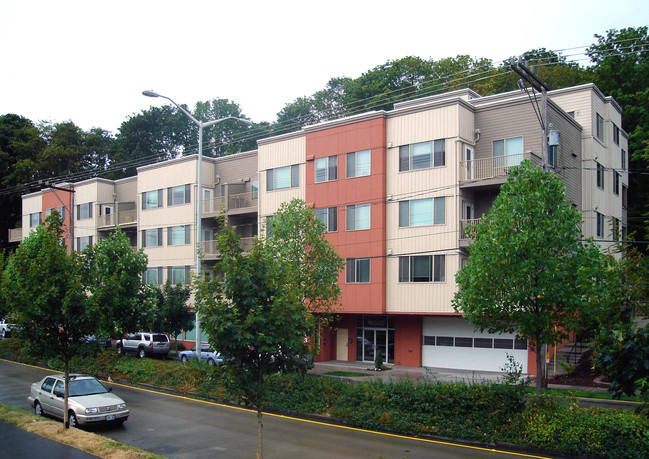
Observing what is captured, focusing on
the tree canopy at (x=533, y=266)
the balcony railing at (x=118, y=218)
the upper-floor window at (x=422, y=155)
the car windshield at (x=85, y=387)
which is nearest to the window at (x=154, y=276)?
the balcony railing at (x=118, y=218)

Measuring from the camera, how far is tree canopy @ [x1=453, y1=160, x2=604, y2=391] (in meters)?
16.0

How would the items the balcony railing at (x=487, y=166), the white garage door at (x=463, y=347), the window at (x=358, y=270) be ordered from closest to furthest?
1. the balcony railing at (x=487, y=166)
2. the white garage door at (x=463, y=347)
3. the window at (x=358, y=270)

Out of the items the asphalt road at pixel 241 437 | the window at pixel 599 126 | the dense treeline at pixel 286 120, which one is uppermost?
the dense treeline at pixel 286 120

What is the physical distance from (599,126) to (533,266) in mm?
23413

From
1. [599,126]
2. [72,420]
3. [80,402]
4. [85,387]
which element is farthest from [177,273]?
[599,126]

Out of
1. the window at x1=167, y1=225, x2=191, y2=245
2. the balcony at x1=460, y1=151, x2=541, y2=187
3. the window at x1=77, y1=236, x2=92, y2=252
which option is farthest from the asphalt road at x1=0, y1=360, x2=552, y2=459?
the window at x1=77, y1=236, x2=92, y2=252

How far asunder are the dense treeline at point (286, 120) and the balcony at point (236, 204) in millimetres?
12814

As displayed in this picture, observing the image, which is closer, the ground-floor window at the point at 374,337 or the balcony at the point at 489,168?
the balcony at the point at 489,168

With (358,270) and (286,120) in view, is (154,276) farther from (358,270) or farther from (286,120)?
(286,120)

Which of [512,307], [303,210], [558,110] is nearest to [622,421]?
[512,307]

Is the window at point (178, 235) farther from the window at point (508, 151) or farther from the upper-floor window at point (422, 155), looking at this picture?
the window at point (508, 151)

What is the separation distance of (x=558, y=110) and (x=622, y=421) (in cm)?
2006

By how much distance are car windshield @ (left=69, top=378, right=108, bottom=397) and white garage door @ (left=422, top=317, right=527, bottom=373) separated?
18.8 meters

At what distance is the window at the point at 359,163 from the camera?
33.1 meters
